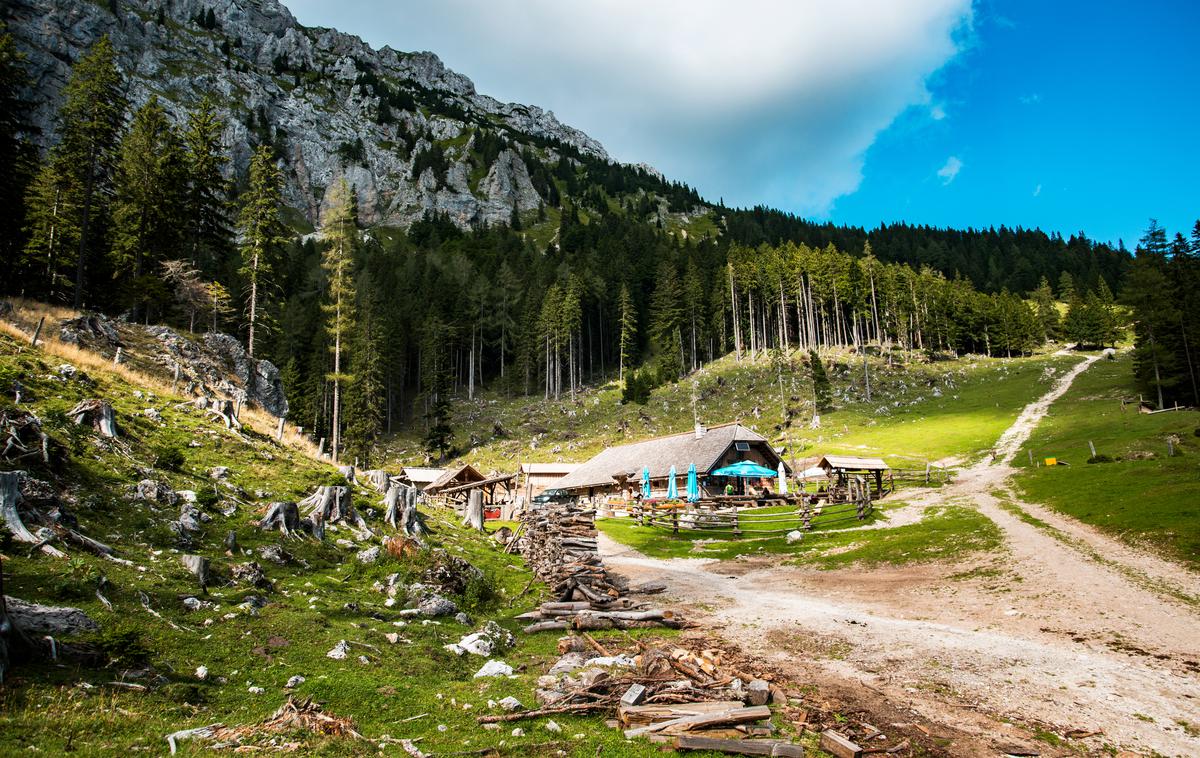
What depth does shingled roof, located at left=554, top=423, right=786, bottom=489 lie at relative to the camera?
4644 cm

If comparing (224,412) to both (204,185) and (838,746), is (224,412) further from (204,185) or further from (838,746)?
(204,185)

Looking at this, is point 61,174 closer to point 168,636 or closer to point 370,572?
point 370,572

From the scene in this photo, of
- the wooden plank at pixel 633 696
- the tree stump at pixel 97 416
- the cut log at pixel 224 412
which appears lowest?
the wooden plank at pixel 633 696

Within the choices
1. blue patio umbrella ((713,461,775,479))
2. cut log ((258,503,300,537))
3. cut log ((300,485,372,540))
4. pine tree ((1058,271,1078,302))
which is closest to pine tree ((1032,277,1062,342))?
pine tree ((1058,271,1078,302))

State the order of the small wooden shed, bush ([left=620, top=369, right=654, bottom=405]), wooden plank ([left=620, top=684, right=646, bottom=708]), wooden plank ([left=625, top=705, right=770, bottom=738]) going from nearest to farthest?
wooden plank ([left=625, top=705, right=770, bottom=738])
wooden plank ([left=620, top=684, right=646, bottom=708])
the small wooden shed
bush ([left=620, top=369, right=654, bottom=405])

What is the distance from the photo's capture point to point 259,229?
43.2 m

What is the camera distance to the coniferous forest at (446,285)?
37875mm

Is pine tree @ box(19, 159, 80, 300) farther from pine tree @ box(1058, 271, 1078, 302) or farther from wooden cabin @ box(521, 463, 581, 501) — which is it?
pine tree @ box(1058, 271, 1078, 302)

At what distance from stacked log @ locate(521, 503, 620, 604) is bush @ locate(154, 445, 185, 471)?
11.9 meters

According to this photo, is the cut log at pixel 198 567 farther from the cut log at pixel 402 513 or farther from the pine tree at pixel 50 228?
the pine tree at pixel 50 228

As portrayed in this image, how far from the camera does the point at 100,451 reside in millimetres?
13828

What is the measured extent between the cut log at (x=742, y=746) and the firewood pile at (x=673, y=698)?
0.04 ft

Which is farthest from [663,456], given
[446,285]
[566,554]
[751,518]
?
[446,285]

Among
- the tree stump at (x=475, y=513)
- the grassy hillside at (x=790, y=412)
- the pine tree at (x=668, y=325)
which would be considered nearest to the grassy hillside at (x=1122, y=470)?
the grassy hillside at (x=790, y=412)
